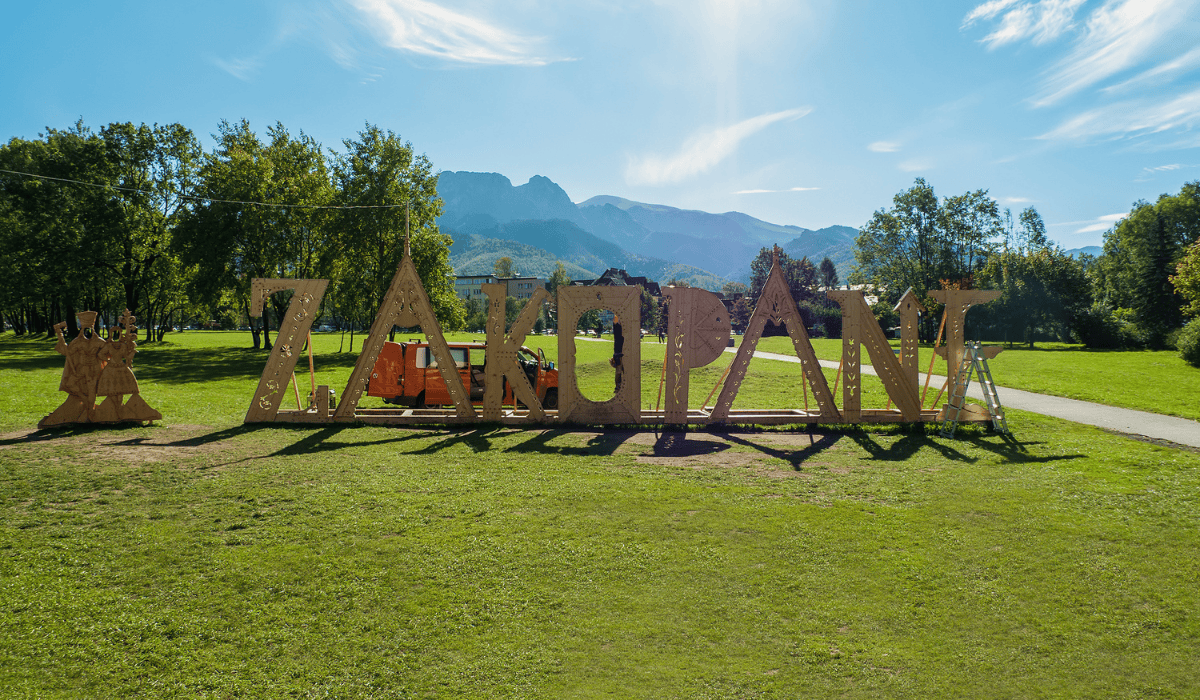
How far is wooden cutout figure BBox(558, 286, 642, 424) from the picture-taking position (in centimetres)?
1297

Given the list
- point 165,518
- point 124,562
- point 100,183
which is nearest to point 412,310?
point 165,518

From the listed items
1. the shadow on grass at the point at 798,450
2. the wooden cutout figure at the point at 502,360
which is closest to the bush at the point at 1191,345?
the shadow on grass at the point at 798,450

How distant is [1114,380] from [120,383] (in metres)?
30.8

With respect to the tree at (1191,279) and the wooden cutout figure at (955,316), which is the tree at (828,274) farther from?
the wooden cutout figure at (955,316)

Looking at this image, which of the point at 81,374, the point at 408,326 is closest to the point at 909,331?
the point at 408,326

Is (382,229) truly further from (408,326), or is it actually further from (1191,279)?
(1191,279)

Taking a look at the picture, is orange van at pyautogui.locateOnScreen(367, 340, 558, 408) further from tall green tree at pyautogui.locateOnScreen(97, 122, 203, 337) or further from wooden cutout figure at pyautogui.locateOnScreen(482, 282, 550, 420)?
tall green tree at pyautogui.locateOnScreen(97, 122, 203, 337)

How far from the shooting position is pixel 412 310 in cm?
1330

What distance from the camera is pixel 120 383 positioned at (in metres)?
12.3

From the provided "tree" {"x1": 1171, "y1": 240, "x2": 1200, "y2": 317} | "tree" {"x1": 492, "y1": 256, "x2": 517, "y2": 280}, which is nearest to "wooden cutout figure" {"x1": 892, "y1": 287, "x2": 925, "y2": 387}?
"tree" {"x1": 1171, "y1": 240, "x2": 1200, "y2": 317}

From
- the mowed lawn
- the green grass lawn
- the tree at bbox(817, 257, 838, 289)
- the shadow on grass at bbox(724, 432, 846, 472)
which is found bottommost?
the mowed lawn

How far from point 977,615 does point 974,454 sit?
6.99 meters

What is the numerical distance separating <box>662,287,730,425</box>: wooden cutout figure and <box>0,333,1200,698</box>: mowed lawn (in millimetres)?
2868

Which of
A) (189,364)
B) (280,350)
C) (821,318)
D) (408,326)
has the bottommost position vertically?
(189,364)
